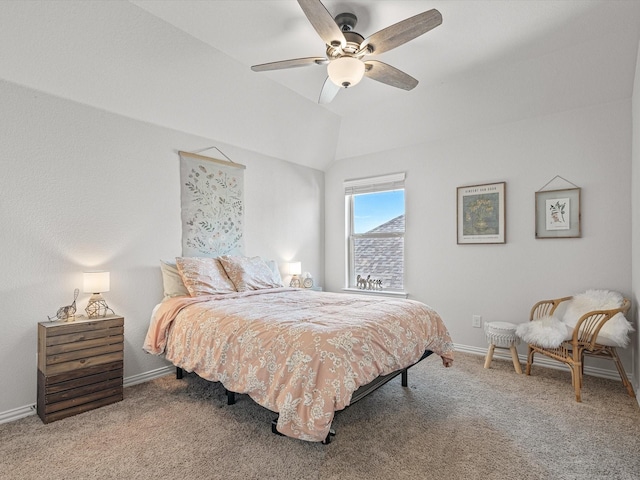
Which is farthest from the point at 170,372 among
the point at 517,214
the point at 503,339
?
the point at 517,214

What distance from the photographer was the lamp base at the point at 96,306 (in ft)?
9.18

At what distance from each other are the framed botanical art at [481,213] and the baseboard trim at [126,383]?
3498 millimetres

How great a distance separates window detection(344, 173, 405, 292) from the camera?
4.76 meters

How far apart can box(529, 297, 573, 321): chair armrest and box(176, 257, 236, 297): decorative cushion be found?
299cm

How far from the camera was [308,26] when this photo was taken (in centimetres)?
271

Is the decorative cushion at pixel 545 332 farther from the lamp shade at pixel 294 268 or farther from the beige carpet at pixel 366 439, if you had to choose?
the lamp shade at pixel 294 268

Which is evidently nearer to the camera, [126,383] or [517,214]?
[126,383]

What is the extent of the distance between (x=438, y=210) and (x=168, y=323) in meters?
3.27

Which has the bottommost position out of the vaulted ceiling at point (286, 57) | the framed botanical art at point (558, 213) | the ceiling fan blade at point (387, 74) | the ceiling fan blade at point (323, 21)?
the framed botanical art at point (558, 213)

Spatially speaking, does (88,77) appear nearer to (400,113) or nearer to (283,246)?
(283,246)

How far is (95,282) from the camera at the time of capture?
2744 millimetres

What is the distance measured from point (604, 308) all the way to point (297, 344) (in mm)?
2837

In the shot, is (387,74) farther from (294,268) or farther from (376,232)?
(294,268)

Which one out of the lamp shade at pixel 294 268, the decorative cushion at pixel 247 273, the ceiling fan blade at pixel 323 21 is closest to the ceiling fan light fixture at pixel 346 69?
the ceiling fan blade at pixel 323 21
